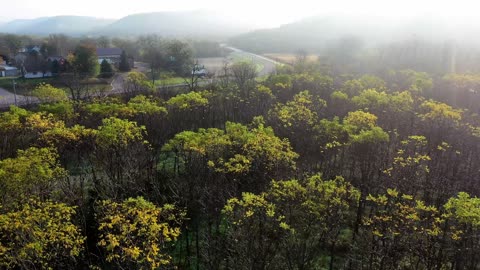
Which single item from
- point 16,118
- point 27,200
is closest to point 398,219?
point 27,200

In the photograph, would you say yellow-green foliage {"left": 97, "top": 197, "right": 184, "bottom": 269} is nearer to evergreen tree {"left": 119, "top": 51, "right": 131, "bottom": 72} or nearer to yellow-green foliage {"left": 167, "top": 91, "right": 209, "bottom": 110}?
yellow-green foliage {"left": 167, "top": 91, "right": 209, "bottom": 110}

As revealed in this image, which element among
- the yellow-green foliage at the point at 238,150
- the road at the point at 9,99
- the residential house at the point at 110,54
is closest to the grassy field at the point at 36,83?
the road at the point at 9,99

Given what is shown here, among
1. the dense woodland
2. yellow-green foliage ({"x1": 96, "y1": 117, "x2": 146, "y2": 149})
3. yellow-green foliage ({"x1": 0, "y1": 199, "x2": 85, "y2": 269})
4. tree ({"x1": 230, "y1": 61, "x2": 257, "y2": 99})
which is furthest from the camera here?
tree ({"x1": 230, "y1": 61, "x2": 257, "y2": 99})

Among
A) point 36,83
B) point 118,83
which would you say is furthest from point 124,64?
point 36,83

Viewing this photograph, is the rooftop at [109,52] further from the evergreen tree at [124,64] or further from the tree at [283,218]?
the tree at [283,218]

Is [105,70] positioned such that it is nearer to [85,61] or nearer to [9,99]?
[85,61]

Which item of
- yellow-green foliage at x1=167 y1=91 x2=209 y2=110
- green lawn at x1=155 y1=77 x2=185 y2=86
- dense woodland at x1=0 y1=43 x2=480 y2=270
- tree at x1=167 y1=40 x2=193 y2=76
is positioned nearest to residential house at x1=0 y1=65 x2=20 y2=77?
green lawn at x1=155 y1=77 x2=185 y2=86

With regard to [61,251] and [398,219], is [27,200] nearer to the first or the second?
[61,251]
